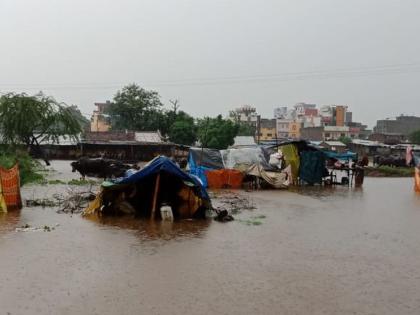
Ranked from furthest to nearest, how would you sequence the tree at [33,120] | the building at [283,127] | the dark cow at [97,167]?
the building at [283,127], the tree at [33,120], the dark cow at [97,167]

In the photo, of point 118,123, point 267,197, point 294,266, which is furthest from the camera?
point 118,123

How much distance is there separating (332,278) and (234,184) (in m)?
17.0

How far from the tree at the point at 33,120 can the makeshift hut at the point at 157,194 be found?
66.8ft

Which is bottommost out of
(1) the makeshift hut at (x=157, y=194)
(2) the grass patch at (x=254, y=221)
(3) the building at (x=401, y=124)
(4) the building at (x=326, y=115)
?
(2) the grass patch at (x=254, y=221)

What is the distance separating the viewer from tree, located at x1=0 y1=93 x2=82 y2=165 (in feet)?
108

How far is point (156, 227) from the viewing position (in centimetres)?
1282

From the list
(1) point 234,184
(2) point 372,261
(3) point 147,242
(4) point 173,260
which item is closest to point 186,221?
(3) point 147,242

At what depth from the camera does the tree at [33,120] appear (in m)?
32.9

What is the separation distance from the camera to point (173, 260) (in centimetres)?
929

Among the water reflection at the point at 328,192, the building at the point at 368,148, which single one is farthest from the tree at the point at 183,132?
the water reflection at the point at 328,192

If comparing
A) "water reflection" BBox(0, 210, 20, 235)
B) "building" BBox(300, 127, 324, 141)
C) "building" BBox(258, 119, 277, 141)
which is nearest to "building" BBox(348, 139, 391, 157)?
"building" BBox(300, 127, 324, 141)

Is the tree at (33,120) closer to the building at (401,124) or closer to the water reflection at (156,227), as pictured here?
the water reflection at (156,227)

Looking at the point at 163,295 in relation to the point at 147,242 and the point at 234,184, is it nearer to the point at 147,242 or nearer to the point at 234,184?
the point at 147,242

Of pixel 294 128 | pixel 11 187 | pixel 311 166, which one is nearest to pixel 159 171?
pixel 11 187
